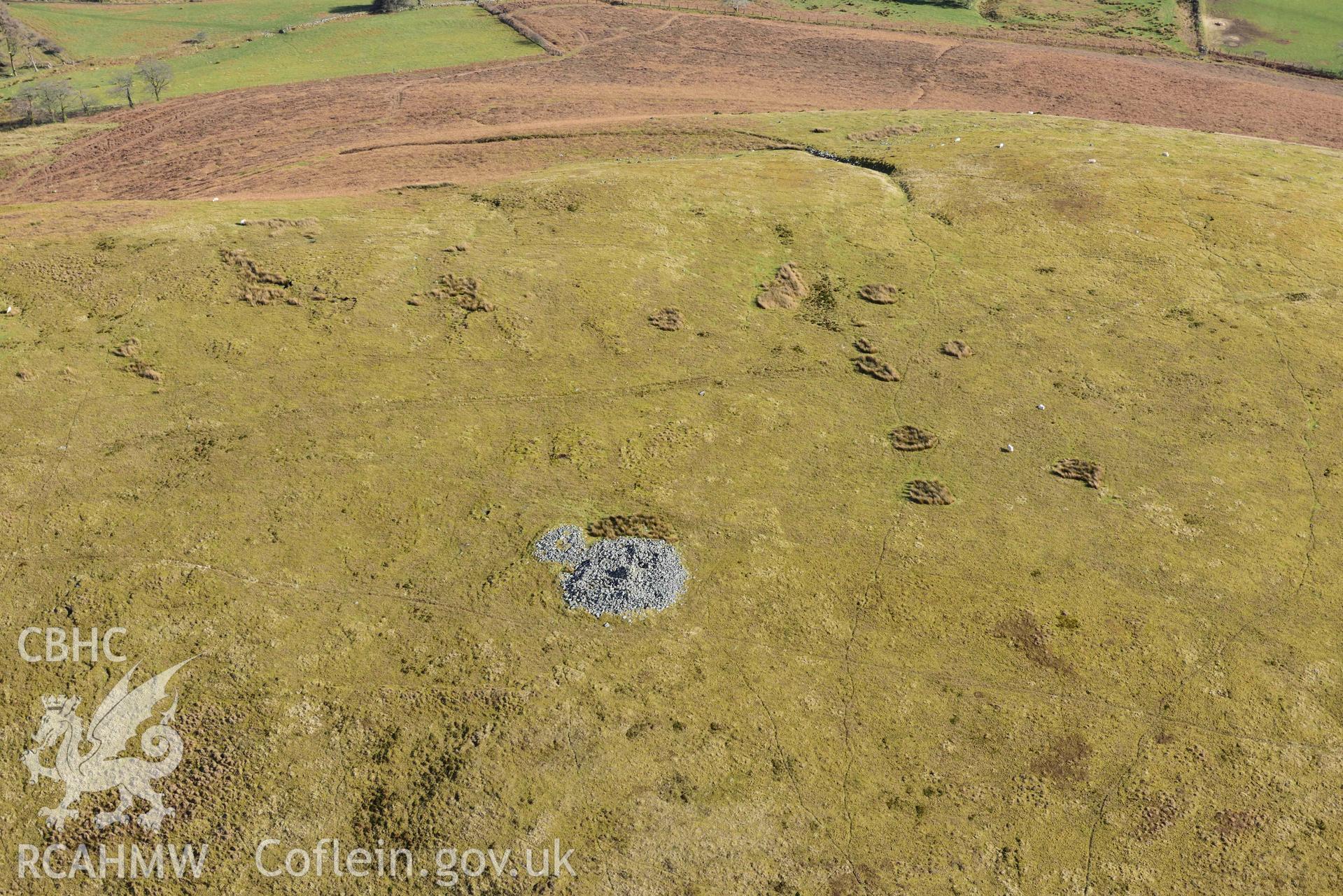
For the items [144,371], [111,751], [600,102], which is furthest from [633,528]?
[600,102]

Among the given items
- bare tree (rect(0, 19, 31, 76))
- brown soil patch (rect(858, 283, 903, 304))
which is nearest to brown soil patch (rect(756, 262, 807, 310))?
brown soil patch (rect(858, 283, 903, 304))

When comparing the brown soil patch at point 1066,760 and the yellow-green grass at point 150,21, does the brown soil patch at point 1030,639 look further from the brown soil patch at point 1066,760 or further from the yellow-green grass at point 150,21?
the yellow-green grass at point 150,21

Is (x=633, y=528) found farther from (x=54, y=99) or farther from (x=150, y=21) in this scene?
(x=150, y=21)

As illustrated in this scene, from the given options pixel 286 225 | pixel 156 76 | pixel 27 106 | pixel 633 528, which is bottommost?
pixel 633 528

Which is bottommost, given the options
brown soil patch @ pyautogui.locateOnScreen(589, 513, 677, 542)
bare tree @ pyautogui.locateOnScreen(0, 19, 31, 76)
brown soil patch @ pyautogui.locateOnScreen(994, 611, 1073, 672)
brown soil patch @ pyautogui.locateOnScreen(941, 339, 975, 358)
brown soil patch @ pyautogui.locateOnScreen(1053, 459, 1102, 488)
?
brown soil patch @ pyautogui.locateOnScreen(994, 611, 1073, 672)

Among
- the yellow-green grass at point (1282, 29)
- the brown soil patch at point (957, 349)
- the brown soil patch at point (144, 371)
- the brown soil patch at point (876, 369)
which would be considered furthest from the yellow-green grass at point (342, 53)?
the yellow-green grass at point (1282, 29)

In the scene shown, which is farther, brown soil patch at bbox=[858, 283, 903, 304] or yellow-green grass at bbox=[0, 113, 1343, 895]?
brown soil patch at bbox=[858, 283, 903, 304]

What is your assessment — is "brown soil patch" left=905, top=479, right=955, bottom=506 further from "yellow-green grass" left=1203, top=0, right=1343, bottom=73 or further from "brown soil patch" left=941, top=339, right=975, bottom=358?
"yellow-green grass" left=1203, top=0, right=1343, bottom=73
